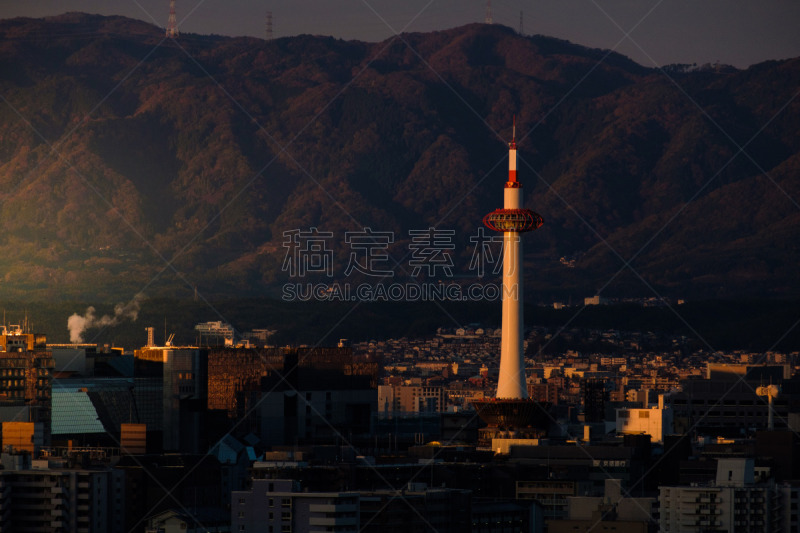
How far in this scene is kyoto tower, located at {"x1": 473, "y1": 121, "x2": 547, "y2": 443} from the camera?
11131 centimetres

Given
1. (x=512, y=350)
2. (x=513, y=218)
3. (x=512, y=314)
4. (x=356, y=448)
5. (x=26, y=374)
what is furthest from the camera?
(x=513, y=218)

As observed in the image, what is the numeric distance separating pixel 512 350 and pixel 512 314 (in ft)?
8.22

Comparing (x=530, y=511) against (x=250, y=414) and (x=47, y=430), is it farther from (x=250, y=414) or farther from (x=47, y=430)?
(x=250, y=414)

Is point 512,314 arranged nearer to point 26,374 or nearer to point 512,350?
point 512,350

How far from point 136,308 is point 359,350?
2040 centimetres

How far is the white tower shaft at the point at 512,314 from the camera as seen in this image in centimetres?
11525

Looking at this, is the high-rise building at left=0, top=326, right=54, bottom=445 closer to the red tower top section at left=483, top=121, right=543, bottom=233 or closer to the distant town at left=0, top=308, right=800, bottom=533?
the distant town at left=0, top=308, right=800, bottom=533

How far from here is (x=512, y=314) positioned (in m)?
119

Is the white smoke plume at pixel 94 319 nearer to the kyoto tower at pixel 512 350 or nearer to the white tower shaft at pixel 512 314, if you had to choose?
the white tower shaft at pixel 512 314

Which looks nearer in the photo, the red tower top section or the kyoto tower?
the kyoto tower

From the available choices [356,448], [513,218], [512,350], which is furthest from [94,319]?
[356,448]

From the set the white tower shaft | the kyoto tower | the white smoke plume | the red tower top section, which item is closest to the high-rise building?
the kyoto tower

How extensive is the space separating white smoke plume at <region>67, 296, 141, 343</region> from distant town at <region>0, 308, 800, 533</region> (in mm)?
10840

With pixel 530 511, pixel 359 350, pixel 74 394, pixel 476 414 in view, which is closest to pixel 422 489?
pixel 530 511
